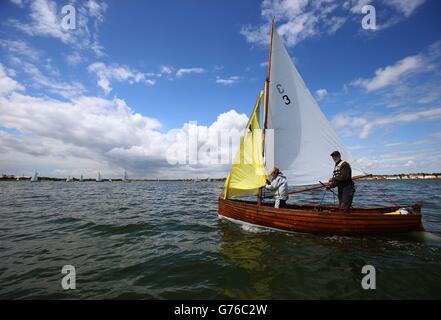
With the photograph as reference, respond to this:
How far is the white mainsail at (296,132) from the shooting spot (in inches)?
525

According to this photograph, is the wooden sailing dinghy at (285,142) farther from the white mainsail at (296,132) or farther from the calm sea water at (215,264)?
the calm sea water at (215,264)

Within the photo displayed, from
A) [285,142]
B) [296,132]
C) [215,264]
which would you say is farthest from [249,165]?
[215,264]

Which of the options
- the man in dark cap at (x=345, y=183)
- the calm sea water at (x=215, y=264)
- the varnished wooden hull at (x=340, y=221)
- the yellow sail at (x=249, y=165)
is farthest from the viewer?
the yellow sail at (x=249, y=165)

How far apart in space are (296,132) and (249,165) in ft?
11.3

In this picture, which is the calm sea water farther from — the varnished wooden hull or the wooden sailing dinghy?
the wooden sailing dinghy

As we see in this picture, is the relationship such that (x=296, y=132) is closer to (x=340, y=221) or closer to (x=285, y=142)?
(x=285, y=142)

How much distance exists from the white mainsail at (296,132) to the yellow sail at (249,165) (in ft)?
2.37

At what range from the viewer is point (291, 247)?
32.1ft

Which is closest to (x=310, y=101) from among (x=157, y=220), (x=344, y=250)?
(x=344, y=250)

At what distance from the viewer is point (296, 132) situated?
1352 cm

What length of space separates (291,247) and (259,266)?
2.52 metres

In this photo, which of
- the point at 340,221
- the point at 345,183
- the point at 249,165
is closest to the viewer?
the point at 340,221

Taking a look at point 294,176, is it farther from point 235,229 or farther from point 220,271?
point 220,271

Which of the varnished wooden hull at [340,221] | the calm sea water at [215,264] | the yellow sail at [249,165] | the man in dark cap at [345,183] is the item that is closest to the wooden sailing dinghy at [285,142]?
the yellow sail at [249,165]
